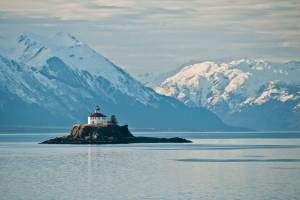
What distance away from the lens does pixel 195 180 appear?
118875 mm

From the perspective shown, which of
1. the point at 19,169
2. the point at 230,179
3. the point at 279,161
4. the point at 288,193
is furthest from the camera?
the point at 279,161

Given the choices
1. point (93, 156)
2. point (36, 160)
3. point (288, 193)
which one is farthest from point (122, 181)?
point (93, 156)

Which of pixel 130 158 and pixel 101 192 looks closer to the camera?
pixel 101 192

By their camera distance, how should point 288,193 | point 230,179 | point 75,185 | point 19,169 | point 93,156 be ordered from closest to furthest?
point 288,193
point 75,185
point 230,179
point 19,169
point 93,156

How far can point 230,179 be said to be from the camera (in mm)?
119875

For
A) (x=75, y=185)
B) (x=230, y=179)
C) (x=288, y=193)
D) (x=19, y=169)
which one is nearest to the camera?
(x=288, y=193)

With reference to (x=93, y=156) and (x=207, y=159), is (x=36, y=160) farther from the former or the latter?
(x=207, y=159)

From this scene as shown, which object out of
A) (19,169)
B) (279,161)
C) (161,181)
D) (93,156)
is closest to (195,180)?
(161,181)

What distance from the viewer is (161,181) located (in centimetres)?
11775

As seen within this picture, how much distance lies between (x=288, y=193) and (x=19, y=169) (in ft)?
160

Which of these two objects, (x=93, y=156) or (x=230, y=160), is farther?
(x=93, y=156)

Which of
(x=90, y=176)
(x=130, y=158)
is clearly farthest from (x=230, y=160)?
(x=90, y=176)

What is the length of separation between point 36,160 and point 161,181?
1877 inches

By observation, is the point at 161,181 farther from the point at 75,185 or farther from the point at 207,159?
the point at 207,159
